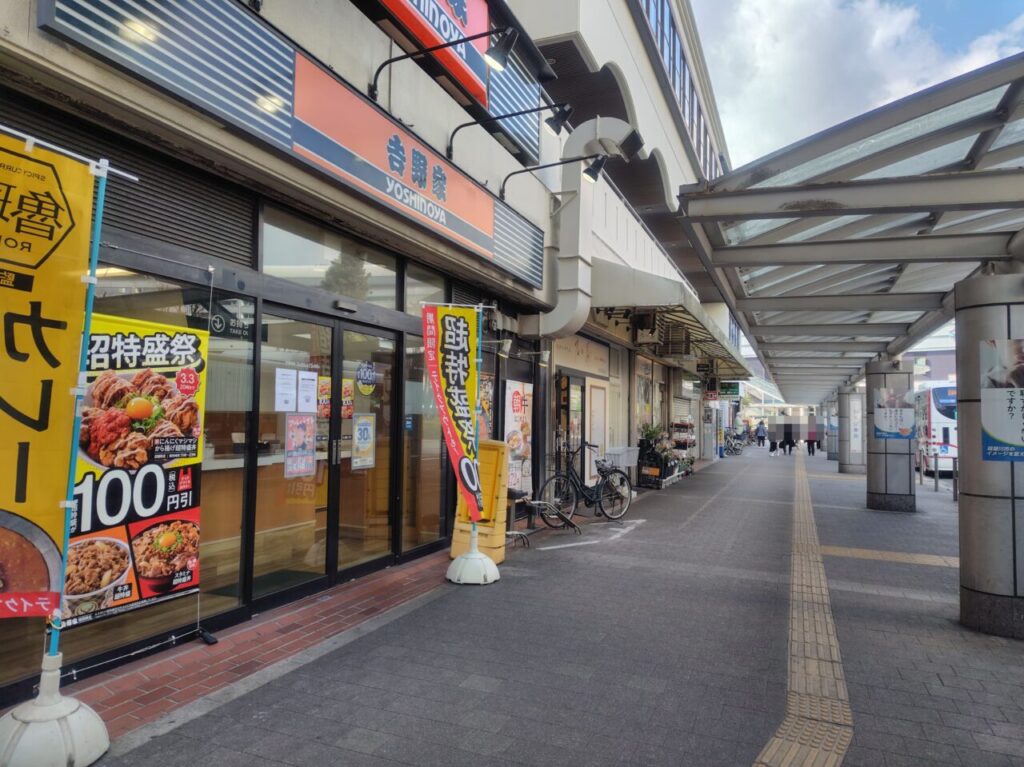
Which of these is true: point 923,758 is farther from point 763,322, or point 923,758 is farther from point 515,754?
point 763,322

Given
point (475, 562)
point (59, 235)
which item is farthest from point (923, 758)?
point (59, 235)

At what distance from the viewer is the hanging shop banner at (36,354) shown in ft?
8.78

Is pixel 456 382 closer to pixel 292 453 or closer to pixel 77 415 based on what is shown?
pixel 292 453

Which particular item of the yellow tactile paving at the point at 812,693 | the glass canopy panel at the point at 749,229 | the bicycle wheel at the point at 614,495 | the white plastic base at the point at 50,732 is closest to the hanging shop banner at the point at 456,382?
the yellow tactile paving at the point at 812,693

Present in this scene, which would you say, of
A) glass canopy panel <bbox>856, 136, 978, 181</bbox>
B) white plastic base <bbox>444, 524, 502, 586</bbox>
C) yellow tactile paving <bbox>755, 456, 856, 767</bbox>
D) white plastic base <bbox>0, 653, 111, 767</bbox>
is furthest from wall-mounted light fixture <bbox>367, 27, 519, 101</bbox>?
yellow tactile paving <bbox>755, 456, 856, 767</bbox>

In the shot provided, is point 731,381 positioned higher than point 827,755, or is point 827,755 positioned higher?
point 731,381

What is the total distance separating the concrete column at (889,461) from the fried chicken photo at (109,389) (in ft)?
41.4

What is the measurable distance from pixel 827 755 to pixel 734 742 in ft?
1.45

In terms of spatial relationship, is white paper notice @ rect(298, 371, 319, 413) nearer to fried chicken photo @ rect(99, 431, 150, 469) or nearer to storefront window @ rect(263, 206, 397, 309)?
storefront window @ rect(263, 206, 397, 309)

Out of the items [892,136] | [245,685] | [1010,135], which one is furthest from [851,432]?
[245,685]

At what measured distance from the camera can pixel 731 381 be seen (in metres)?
29.8

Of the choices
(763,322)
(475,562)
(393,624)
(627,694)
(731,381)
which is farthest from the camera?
(731,381)

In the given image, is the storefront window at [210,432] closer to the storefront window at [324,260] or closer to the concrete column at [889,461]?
the storefront window at [324,260]

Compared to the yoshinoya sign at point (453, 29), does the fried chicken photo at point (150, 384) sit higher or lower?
lower
